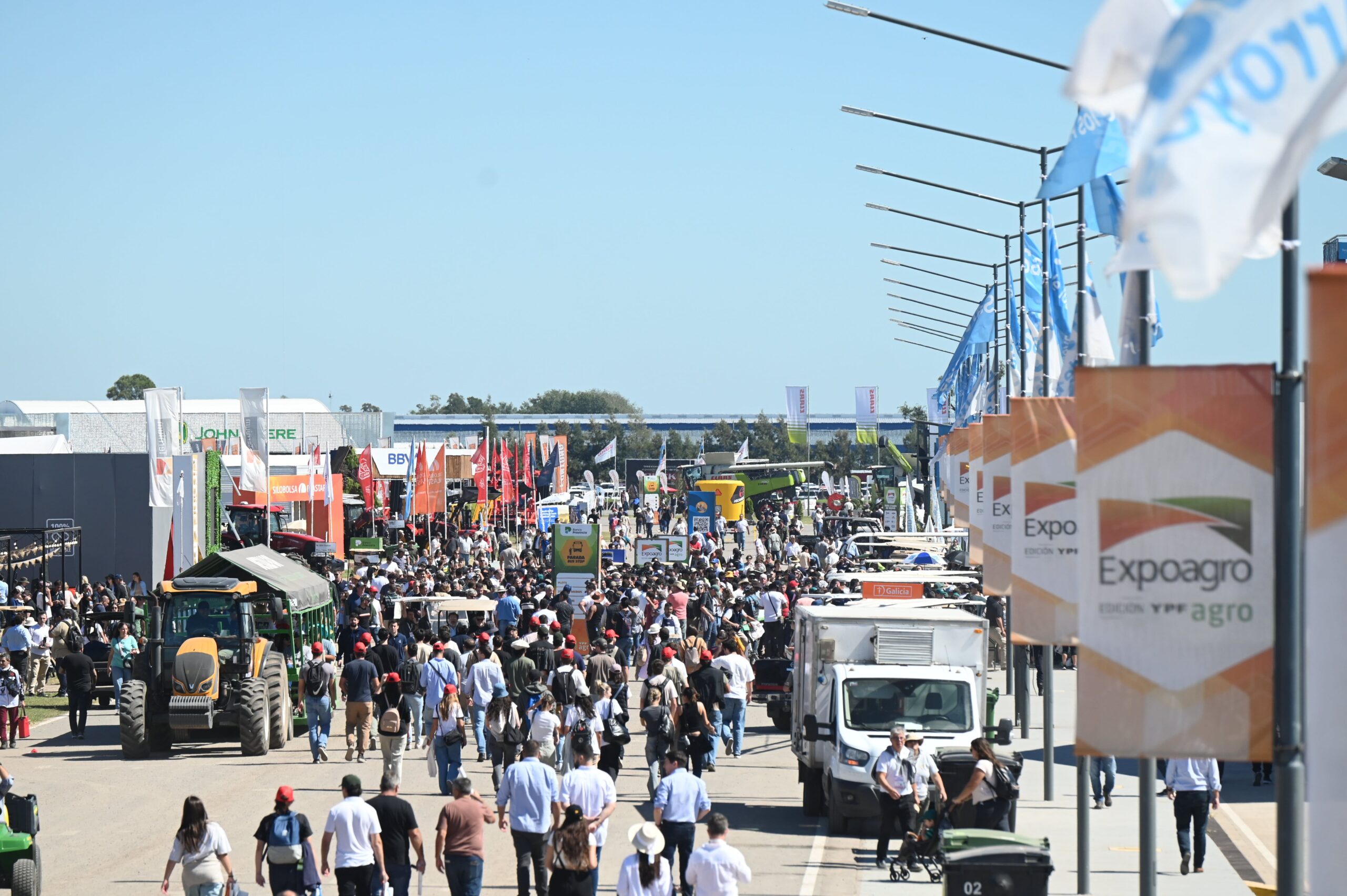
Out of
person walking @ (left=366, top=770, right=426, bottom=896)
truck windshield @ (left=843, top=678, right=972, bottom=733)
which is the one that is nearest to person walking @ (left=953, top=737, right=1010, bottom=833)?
truck windshield @ (left=843, top=678, right=972, bottom=733)

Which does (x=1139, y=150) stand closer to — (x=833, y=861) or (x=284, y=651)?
(x=833, y=861)

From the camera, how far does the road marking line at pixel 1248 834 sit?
56.1 ft

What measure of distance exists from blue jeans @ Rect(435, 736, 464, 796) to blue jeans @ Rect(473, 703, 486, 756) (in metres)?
2.23

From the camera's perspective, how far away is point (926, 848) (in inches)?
618

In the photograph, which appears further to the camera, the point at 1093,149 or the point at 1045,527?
the point at 1045,527

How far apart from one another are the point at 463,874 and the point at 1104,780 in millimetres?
9281

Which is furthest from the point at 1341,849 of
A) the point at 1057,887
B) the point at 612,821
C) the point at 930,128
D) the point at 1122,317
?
the point at 930,128

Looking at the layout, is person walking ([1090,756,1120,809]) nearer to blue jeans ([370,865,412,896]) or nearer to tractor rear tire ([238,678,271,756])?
blue jeans ([370,865,412,896])

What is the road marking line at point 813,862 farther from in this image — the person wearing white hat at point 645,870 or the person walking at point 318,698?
the person walking at point 318,698

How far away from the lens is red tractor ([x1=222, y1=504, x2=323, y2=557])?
4944cm

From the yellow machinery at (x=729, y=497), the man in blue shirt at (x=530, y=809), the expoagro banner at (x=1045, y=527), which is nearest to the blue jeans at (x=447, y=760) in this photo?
the man in blue shirt at (x=530, y=809)

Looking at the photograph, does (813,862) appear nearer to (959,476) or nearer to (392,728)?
(392,728)

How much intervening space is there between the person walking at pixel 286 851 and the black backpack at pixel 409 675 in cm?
918

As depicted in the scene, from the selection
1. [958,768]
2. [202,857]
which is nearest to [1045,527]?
[958,768]
